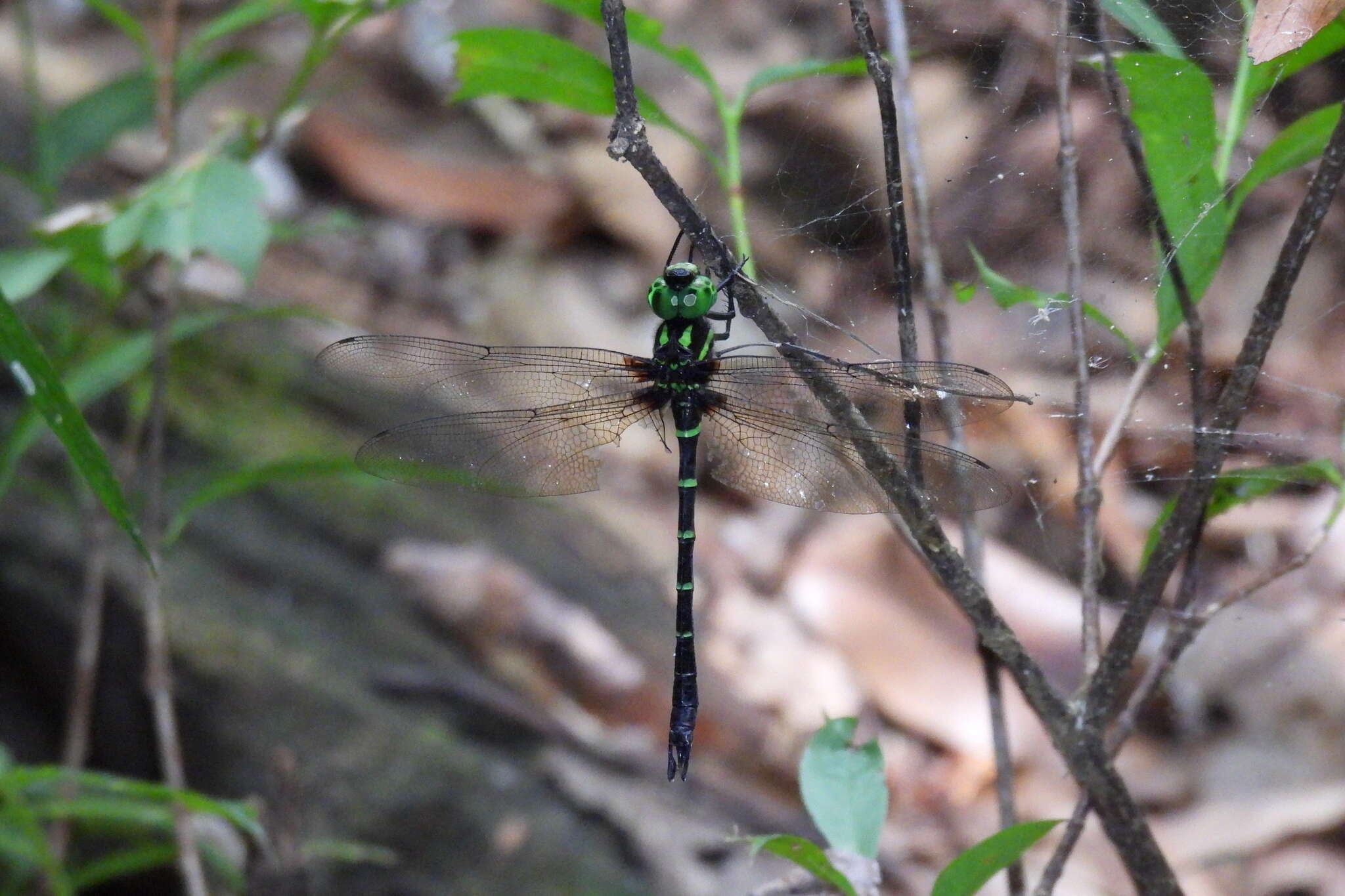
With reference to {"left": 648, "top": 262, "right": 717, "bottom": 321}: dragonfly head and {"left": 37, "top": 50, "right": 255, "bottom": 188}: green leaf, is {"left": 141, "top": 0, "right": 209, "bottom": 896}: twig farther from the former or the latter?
{"left": 648, "top": 262, "right": 717, "bottom": 321}: dragonfly head

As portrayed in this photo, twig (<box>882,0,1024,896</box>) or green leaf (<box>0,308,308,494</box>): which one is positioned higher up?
twig (<box>882,0,1024,896</box>)

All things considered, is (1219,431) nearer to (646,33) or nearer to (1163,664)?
(1163,664)

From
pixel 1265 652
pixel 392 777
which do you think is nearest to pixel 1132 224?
pixel 392 777

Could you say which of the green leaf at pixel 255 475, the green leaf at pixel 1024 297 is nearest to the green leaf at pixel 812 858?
the green leaf at pixel 1024 297

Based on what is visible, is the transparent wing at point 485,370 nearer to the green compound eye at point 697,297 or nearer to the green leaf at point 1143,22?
the green compound eye at point 697,297

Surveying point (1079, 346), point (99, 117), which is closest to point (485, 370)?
point (99, 117)

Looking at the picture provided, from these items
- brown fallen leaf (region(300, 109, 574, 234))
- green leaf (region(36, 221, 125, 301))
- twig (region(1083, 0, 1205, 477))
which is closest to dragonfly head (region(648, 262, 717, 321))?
twig (region(1083, 0, 1205, 477))

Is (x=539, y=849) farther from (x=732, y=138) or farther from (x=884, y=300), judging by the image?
(x=732, y=138)
